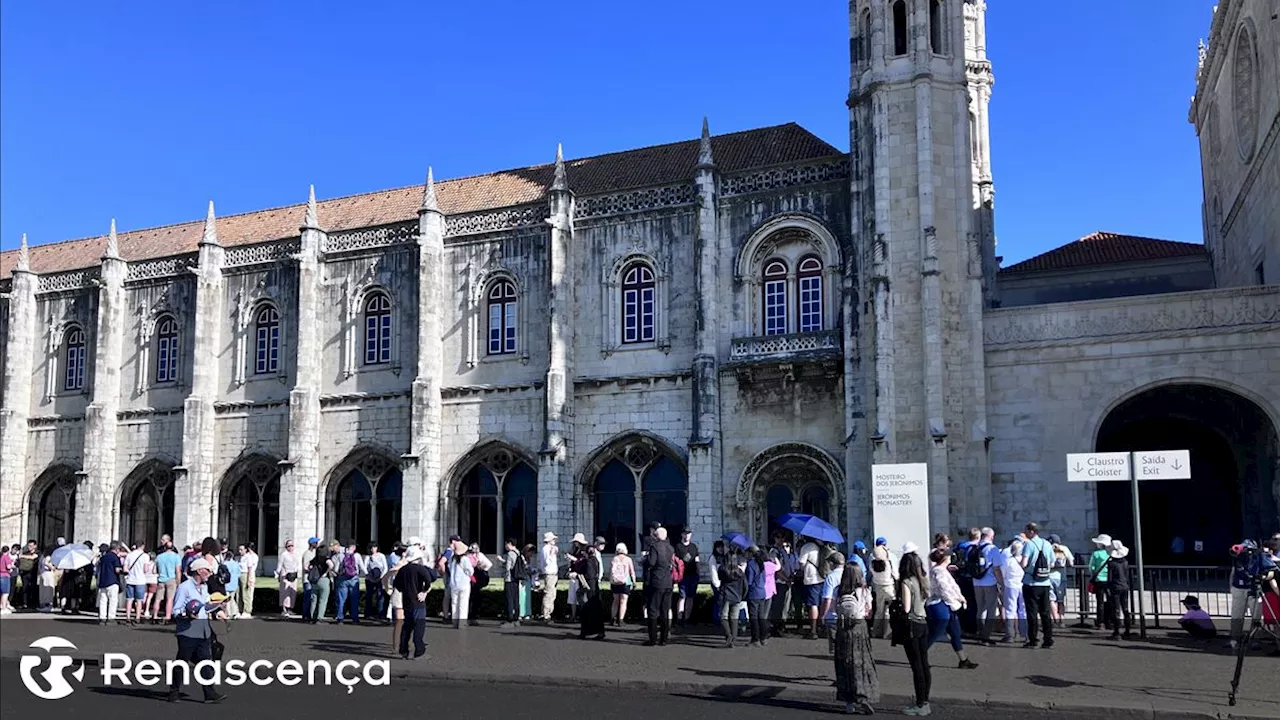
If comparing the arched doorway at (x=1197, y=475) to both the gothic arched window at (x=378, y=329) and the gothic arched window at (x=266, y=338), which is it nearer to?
the gothic arched window at (x=378, y=329)

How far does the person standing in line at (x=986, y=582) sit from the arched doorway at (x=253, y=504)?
21699 mm

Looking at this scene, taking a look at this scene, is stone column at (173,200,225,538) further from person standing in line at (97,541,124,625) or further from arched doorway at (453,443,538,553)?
person standing in line at (97,541,124,625)

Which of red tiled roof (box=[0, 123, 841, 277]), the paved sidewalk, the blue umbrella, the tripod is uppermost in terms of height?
red tiled roof (box=[0, 123, 841, 277])

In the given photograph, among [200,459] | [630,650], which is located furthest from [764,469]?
[200,459]

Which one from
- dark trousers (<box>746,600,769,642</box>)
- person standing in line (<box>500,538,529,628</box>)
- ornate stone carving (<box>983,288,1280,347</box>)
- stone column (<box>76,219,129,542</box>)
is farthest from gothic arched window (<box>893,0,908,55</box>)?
stone column (<box>76,219,129,542</box>)

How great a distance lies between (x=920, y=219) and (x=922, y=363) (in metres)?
3.11

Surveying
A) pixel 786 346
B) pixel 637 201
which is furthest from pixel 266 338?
pixel 786 346

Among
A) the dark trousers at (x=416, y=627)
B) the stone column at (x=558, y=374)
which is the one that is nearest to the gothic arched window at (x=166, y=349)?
the stone column at (x=558, y=374)

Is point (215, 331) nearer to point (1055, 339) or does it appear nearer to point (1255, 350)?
point (1055, 339)

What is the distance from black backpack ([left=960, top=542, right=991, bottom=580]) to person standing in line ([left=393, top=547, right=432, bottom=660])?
784cm

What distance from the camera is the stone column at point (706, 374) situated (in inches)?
1055

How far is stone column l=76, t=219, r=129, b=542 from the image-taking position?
34.3 m

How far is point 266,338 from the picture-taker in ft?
111

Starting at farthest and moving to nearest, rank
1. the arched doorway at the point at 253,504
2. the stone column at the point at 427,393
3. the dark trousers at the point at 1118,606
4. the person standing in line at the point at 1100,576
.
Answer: the arched doorway at the point at 253,504 → the stone column at the point at 427,393 → the person standing in line at the point at 1100,576 → the dark trousers at the point at 1118,606
